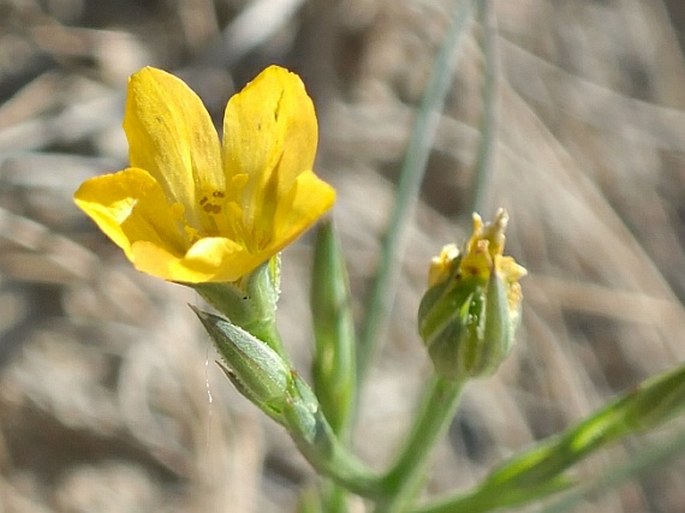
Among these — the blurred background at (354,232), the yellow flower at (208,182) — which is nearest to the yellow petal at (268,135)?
the yellow flower at (208,182)

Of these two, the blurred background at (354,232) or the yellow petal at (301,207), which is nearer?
the yellow petal at (301,207)

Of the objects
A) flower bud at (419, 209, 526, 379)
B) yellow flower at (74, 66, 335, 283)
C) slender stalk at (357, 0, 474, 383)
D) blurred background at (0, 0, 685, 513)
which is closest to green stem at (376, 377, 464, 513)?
flower bud at (419, 209, 526, 379)

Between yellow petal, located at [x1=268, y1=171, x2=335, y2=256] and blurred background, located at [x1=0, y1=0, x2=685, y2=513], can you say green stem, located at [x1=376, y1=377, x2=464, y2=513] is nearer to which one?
yellow petal, located at [x1=268, y1=171, x2=335, y2=256]

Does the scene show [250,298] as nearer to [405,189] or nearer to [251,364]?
[251,364]

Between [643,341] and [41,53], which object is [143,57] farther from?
[643,341]

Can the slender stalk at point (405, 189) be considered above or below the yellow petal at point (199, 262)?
below

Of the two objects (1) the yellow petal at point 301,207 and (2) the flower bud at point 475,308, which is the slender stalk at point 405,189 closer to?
(2) the flower bud at point 475,308

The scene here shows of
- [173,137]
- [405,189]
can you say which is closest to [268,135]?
[173,137]
